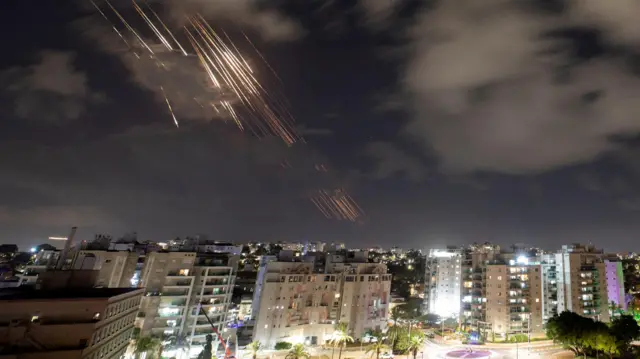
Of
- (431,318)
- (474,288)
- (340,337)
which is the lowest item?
(340,337)

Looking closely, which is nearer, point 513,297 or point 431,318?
point 513,297

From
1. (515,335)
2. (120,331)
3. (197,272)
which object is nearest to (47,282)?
(120,331)

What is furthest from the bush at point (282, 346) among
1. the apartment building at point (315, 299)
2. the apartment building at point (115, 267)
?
the apartment building at point (115, 267)

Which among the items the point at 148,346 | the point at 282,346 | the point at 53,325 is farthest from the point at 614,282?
the point at 53,325

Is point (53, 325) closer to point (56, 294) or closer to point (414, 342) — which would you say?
point (56, 294)

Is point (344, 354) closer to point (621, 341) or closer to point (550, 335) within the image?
point (550, 335)

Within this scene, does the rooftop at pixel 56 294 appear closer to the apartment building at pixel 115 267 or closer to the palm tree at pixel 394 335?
the apartment building at pixel 115 267

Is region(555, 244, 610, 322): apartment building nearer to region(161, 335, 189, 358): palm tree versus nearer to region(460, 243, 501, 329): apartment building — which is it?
region(460, 243, 501, 329): apartment building
